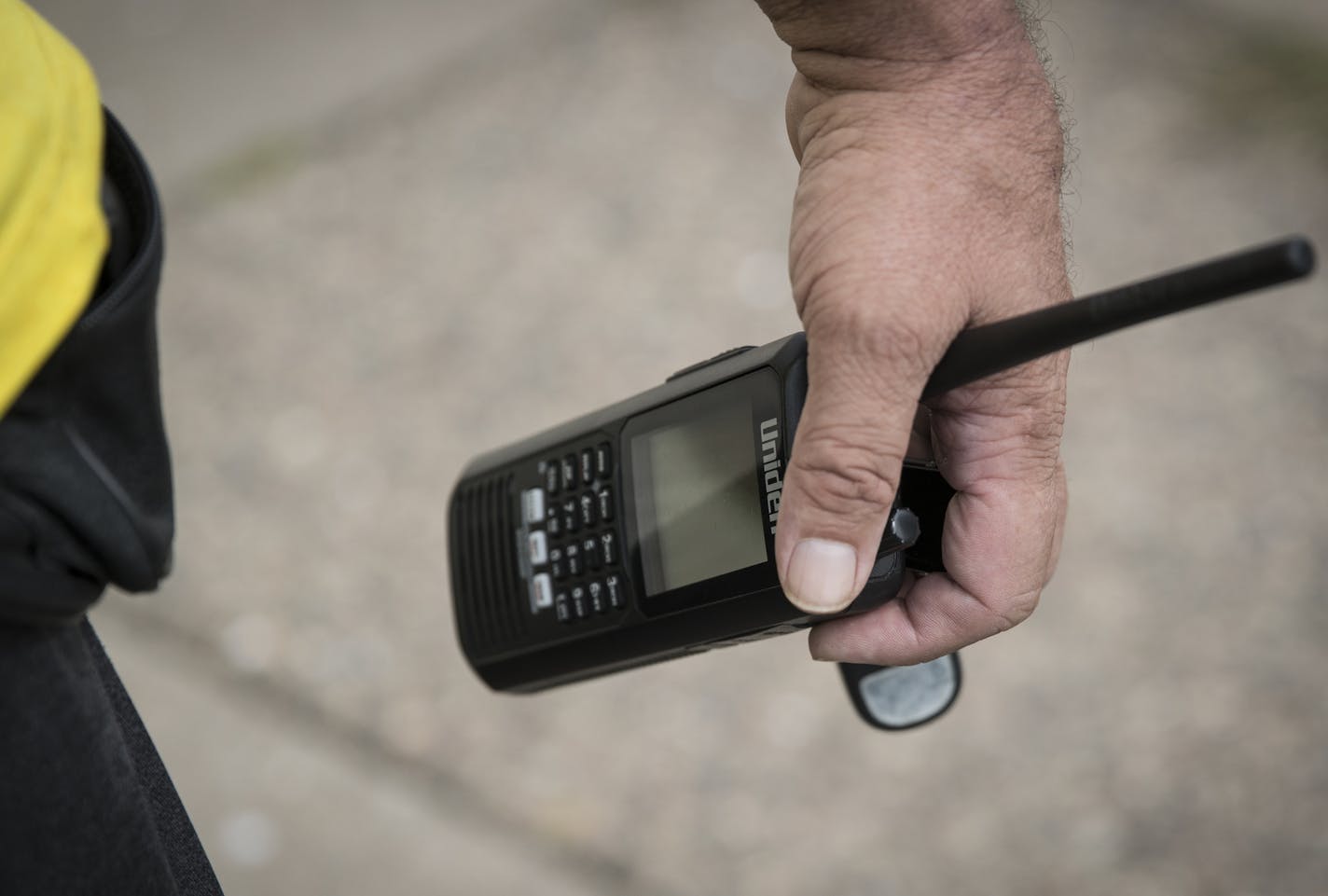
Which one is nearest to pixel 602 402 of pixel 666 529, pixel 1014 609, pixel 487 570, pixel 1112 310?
pixel 487 570

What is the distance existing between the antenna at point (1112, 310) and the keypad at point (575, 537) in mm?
376

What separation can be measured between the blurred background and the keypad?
861 millimetres

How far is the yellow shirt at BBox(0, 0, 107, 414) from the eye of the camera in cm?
67

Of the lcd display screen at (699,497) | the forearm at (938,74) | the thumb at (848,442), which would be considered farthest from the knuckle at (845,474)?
the forearm at (938,74)

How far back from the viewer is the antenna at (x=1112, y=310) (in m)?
0.67

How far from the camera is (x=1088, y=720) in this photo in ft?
6.66

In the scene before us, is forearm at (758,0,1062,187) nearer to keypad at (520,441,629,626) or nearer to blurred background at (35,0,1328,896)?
keypad at (520,441,629,626)

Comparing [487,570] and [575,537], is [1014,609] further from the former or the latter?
[487,570]

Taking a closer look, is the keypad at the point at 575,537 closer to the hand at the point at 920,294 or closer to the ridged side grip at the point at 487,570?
the ridged side grip at the point at 487,570

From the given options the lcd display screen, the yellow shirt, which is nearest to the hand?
the lcd display screen

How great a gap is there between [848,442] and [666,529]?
11.7 inches

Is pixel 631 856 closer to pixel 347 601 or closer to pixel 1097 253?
pixel 347 601

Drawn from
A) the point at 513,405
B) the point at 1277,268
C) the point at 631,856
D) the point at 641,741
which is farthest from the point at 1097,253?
the point at 1277,268

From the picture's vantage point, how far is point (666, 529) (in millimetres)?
1127
